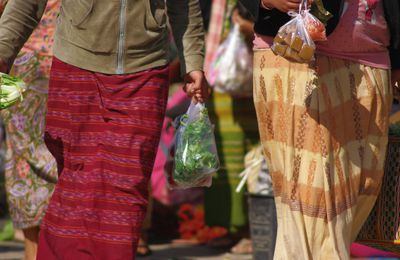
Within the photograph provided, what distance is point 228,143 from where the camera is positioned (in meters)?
7.30

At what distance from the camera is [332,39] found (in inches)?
180

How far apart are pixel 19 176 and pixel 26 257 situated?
1.48ft

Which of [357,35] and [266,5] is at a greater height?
[266,5]

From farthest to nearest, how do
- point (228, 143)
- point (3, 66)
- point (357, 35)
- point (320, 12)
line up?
1. point (228, 143)
2. point (357, 35)
3. point (3, 66)
4. point (320, 12)

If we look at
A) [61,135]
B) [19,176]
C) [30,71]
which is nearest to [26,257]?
[19,176]

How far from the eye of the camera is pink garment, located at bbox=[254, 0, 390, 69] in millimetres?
4574

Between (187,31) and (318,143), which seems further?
(187,31)

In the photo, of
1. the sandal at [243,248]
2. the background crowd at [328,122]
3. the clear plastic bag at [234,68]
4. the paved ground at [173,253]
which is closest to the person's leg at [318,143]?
the background crowd at [328,122]

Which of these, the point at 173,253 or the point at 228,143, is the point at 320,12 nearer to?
the point at 228,143

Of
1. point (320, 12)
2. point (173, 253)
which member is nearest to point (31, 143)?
point (173, 253)

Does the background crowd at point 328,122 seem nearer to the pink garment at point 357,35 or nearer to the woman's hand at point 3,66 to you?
the pink garment at point 357,35

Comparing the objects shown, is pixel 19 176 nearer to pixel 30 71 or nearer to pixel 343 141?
pixel 30 71

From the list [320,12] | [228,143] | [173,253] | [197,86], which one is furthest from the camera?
[228,143]

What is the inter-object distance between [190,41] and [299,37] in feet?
2.46
